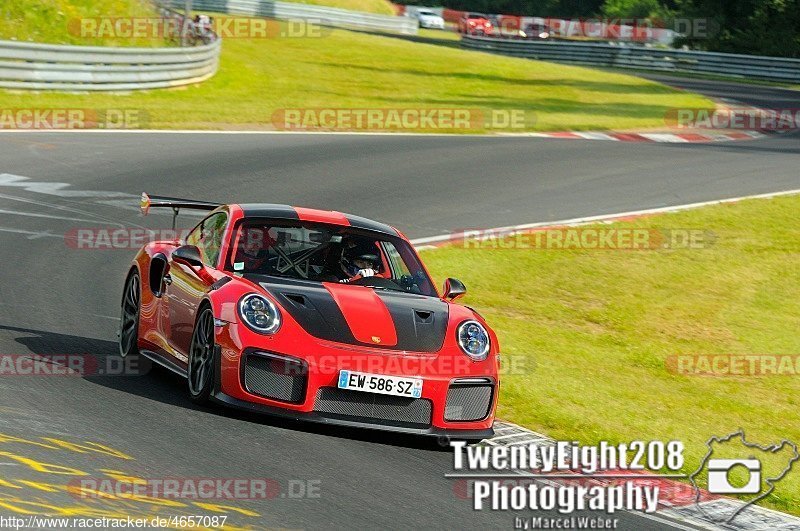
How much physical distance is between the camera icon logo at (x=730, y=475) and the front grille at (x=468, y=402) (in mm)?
1412

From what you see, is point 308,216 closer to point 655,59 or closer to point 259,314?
point 259,314

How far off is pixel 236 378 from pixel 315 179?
38.8ft

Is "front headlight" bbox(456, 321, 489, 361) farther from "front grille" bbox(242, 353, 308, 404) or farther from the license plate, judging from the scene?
"front grille" bbox(242, 353, 308, 404)

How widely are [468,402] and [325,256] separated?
5.44ft

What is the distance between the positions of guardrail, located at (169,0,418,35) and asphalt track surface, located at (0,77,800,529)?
35.7 m

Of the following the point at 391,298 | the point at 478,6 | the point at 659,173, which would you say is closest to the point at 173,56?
the point at 659,173

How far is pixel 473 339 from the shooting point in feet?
27.1

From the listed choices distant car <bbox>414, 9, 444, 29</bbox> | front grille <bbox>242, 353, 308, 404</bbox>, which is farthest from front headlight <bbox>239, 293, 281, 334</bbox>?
distant car <bbox>414, 9, 444, 29</bbox>

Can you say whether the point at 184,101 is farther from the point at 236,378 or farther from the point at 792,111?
the point at 236,378

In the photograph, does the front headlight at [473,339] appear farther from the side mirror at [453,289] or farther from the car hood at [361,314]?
the side mirror at [453,289]

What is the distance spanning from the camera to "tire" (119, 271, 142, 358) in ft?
31.1

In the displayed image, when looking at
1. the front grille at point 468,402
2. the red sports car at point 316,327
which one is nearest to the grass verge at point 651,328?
the front grille at point 468,402

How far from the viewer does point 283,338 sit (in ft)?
25.4

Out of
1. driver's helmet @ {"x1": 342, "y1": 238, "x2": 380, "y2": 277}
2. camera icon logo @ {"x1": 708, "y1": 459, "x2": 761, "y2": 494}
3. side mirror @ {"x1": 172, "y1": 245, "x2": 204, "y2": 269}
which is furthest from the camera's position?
driver's helmet @ {"x1": 342, "y1": 238, "x2": 380, "y2": 277}
